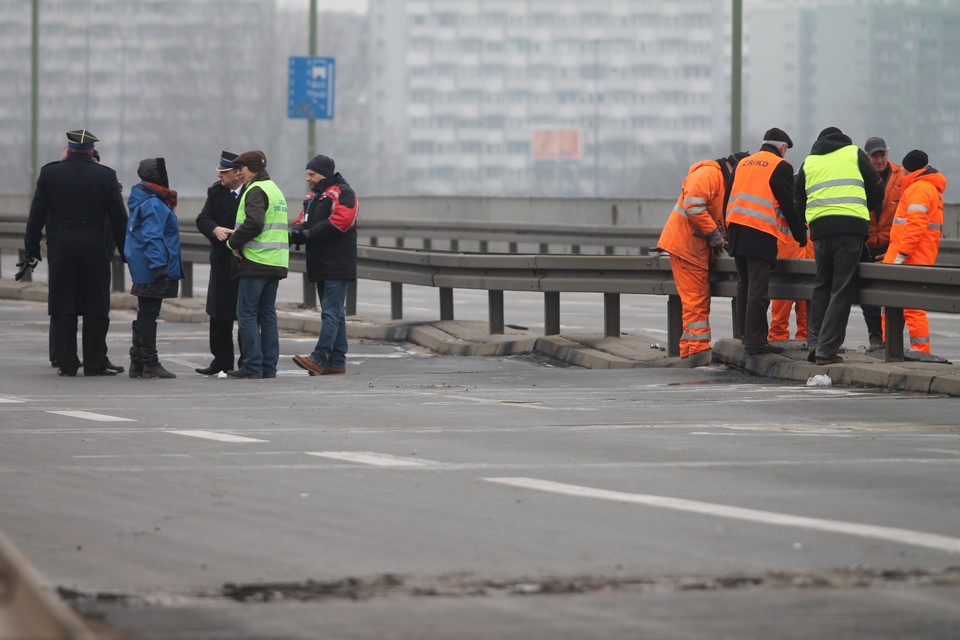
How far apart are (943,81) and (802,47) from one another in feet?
114

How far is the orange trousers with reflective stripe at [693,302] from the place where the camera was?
15656 millimetres

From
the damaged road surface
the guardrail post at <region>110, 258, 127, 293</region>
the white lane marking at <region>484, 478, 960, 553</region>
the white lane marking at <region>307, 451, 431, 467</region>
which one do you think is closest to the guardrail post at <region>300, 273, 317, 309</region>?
the guardrail post at <region>110, 258, 127, 293</region>

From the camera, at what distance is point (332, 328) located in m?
15.5

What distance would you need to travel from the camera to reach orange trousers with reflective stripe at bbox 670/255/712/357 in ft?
51.4

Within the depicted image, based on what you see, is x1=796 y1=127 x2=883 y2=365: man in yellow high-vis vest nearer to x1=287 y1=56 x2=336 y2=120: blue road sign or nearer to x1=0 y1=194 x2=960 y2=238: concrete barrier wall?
x1=0 y1=194 x2=960 y2=238: concrete barrier wall

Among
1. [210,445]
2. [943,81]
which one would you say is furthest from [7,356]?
[943,81]

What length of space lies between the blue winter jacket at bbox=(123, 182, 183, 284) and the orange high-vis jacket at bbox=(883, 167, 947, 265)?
5549 millimetres

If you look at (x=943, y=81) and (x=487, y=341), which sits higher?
(x=943, y=81)

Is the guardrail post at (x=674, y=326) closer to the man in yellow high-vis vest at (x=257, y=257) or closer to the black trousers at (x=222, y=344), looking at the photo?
the man in yellow high-vis vest at (x=257, y=257)

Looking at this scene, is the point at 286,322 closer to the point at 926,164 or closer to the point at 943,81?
the point at 926,164

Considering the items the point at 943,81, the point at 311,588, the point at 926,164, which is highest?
the point at 943,81

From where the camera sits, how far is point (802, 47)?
625 ft

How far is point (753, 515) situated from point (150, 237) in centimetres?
867

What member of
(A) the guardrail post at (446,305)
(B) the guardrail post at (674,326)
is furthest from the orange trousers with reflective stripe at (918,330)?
(A) the guardrail post at (446,305)
